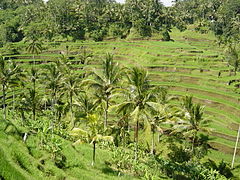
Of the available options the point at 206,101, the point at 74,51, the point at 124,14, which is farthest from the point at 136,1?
the point at 206,101

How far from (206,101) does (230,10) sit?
5626 centimetres

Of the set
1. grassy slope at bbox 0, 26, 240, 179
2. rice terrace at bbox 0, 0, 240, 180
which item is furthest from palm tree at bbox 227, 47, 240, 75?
grassy slope at bbox 0, 26, 240, 179

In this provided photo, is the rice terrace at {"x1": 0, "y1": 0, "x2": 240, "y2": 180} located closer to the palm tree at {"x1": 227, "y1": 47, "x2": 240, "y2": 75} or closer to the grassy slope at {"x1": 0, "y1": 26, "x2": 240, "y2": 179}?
the grassy slope at {"x1": 0, "y1": 26, "x2": 240, "y2": 179}

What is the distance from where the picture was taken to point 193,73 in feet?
122

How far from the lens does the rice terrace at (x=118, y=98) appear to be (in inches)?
536

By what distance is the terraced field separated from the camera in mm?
25548

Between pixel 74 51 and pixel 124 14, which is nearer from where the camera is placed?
pixel 74 51

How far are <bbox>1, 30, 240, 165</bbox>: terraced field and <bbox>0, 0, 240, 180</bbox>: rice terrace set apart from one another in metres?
0.14

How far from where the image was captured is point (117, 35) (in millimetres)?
61000

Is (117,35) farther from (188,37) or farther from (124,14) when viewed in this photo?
(188,37)

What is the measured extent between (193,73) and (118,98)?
42.7 feet

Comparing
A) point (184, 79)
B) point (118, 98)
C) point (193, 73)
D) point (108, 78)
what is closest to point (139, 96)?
point (108, 78)

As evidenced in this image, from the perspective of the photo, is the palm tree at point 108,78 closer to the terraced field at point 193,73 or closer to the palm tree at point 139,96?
the palm tree at point 139,96

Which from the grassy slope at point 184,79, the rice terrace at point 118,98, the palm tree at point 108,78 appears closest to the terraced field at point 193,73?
the grassy slope at point 184,79
